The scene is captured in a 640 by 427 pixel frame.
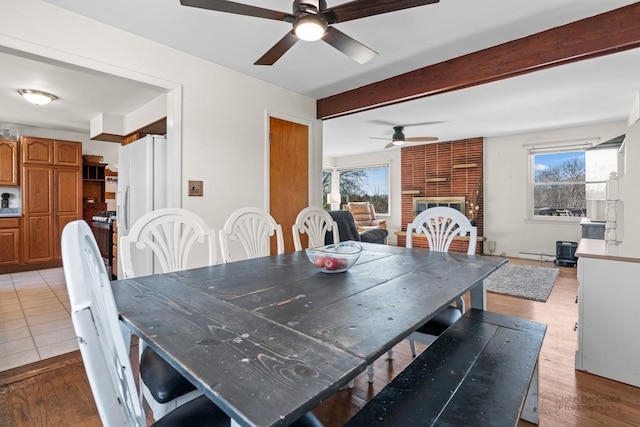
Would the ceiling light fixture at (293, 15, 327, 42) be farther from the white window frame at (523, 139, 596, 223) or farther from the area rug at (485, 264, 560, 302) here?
the white window frame at (523, 139, 596, 223)

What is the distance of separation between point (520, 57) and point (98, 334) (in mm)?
3062

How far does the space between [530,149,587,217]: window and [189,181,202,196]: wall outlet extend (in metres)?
5.77

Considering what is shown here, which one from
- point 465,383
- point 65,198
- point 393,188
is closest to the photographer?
point 465,383

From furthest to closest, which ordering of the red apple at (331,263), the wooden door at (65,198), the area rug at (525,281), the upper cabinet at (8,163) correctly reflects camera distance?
the wooden door at (65,198) → the upper cabinet at (8,163) → the area rug at (525,281) → the red apple at (331,263)

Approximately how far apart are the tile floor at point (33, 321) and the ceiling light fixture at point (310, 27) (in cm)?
276

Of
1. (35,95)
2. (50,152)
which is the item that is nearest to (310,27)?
(35,95)

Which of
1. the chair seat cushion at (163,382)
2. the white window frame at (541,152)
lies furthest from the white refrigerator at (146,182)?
the white window frame at (541,152)

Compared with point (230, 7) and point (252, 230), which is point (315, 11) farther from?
point (252, 230)

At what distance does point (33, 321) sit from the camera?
285cm

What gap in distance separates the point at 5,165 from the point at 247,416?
6442mm

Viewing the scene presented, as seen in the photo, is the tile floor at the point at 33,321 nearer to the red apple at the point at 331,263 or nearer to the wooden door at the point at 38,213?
the wooden door at the point at 38,213

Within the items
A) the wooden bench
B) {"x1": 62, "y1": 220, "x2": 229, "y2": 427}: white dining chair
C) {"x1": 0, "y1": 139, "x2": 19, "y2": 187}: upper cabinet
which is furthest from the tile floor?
the wooden bench

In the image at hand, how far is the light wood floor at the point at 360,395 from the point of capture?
156 cm

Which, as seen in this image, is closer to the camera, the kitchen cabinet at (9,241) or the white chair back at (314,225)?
the white chair back at (314,225)
